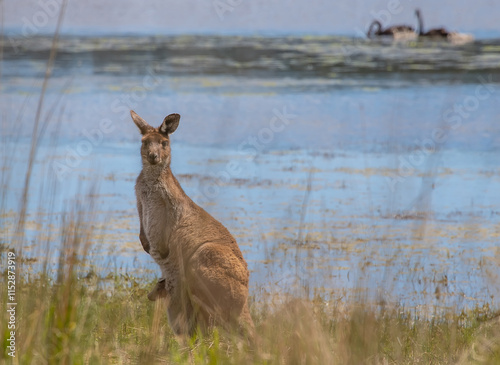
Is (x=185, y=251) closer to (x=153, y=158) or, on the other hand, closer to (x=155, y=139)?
(x=153, y=158)

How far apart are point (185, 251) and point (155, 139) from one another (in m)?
0.68

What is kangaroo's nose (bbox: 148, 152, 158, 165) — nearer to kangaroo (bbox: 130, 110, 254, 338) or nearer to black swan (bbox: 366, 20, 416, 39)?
kangaroo (bbox: 130, 110, 254, 338)

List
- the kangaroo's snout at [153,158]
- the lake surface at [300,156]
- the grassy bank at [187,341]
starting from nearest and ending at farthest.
Answer: the grassy bank at [187,341], the lake surface at [300,156], the kangaroo's snout at [153,158]

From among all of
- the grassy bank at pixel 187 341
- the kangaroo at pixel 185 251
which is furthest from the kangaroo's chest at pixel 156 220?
the grassy bank at pixel 187 341

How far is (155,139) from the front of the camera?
188 inches

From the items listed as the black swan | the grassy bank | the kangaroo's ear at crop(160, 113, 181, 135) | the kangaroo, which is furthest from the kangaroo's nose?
the black swan

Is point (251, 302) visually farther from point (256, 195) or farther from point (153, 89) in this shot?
point (153, 89)

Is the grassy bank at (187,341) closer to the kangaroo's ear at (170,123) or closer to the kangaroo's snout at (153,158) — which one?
the kangaroo's snout at (153,158)

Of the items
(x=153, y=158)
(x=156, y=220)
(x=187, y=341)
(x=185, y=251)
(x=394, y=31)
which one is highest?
(x=394, y=31)

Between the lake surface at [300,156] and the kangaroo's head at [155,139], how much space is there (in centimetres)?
26

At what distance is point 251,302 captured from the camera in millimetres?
5410

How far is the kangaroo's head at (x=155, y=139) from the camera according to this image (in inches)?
188

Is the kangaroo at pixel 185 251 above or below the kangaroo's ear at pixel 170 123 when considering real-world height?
below

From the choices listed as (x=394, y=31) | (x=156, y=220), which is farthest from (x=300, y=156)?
(x=394, y=31)
